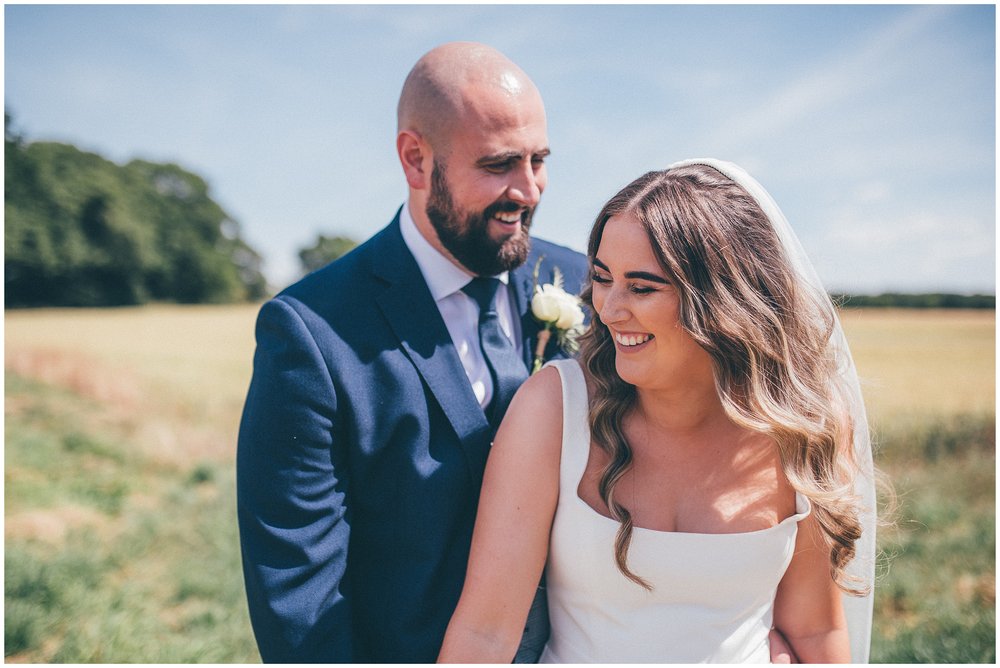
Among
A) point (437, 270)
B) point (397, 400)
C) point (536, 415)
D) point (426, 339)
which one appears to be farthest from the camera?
point (437, 270)

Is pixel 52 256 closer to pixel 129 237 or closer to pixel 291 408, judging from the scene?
pixel 129 237

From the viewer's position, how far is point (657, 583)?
2611 millimetres

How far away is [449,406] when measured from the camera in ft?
9.34

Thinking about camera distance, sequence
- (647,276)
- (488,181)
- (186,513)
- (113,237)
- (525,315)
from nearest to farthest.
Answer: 1. (647,276)
2. (488,181)
3. (525,315)
4. (186,513)
5. (113,237)

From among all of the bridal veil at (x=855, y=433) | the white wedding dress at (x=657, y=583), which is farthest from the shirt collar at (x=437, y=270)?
the bridal veil at (x=855, y=433)

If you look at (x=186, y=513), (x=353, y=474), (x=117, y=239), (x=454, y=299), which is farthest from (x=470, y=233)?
(x=117, y=239)

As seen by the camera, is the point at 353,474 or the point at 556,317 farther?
the point at 556,317

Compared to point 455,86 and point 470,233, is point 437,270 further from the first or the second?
point 455,86

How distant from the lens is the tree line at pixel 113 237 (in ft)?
170

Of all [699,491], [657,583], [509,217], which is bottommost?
[657,583]

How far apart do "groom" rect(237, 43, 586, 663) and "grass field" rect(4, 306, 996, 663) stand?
1.87 metres

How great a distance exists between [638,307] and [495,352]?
84 cm

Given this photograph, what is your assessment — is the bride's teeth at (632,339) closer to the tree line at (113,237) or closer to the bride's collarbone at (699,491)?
the bride's collarbone at (699,491)

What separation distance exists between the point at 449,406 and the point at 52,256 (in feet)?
200
